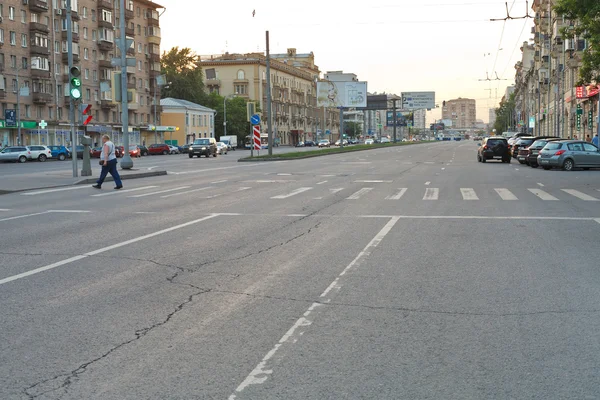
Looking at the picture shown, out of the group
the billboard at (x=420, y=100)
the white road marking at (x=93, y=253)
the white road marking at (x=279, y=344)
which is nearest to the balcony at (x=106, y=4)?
the billboard at (x=420, y=100)

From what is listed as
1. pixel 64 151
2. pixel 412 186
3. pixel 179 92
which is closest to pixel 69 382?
pixel 412 186

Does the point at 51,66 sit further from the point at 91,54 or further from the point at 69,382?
the point at 69,382

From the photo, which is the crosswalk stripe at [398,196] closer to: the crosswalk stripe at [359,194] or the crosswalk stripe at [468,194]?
the crosswalk stripe at [359,194]

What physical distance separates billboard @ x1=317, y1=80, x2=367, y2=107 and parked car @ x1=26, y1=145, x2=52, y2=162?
101ft

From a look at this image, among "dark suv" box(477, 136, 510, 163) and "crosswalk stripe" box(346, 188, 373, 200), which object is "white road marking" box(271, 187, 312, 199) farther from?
"dark suv" box(477, 136, 510, 163)

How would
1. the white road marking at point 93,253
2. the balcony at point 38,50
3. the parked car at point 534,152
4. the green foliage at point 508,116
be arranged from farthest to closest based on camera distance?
the green foliage at point 508,116, the balcony at point 38,50, the parked car at point 534,152, the white road marking at point 93,253

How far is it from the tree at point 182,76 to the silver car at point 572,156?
9179 cm

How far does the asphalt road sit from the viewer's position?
4734mm

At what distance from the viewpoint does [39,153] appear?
62.5 meters

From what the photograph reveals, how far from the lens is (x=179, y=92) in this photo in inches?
4747

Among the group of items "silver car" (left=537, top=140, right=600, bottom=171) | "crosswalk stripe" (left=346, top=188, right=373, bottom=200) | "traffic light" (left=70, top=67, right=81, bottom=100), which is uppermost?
"traffic light" (left=70, top=67, right=81, bottom=100)

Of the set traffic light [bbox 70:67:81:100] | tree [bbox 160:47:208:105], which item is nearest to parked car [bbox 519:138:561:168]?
traffic light [bbox 70:67:81:100]

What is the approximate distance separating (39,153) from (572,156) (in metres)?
45.2

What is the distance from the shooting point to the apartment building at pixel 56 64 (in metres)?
70.1
